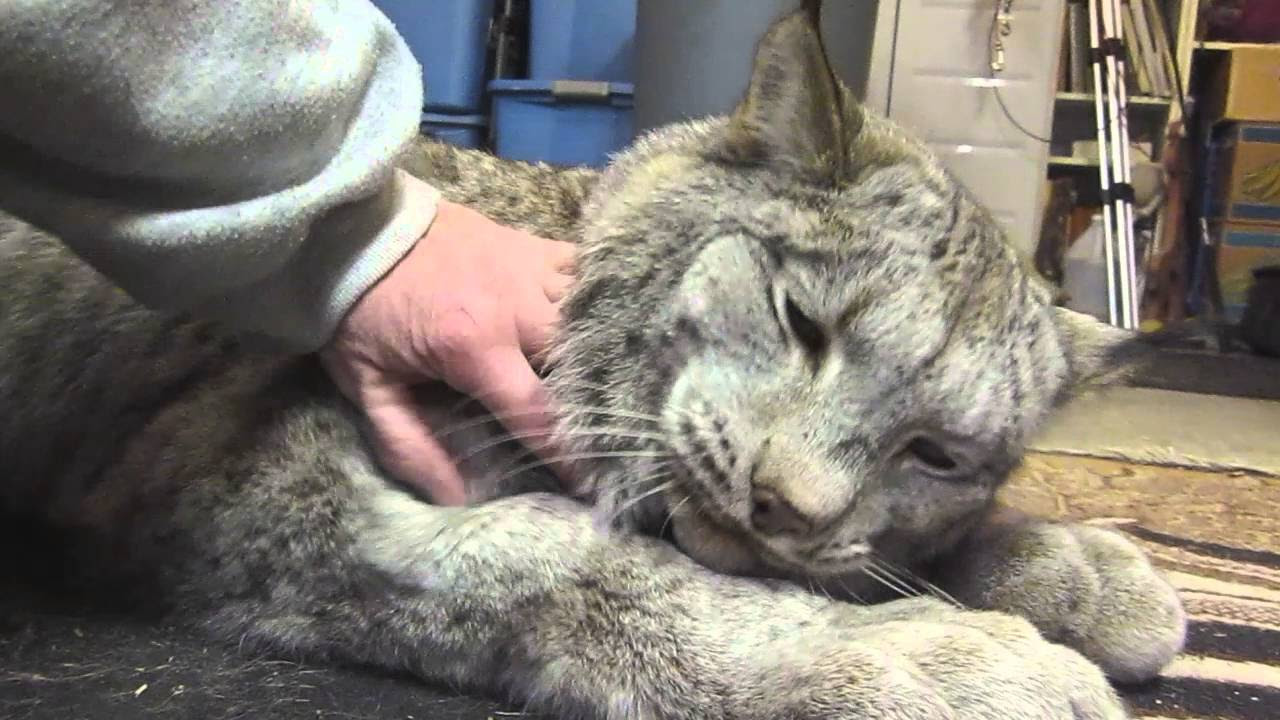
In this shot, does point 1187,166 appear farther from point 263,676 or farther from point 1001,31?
point 263,676

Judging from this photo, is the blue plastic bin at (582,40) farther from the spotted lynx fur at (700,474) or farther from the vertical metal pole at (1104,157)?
the spotted lynx fur at (700,474)

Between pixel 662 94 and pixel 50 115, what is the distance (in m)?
1.65

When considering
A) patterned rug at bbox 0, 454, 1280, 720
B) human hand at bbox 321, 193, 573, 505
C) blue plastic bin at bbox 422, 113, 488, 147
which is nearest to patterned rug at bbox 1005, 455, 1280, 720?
patterned rug at bbox 0, 454, 1280, 720

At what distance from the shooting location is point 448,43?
2590 mm

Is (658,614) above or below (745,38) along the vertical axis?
below

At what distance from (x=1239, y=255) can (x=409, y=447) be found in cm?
403

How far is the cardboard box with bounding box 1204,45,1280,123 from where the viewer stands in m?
3.88

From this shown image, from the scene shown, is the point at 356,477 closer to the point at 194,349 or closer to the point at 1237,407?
the point at 194,349

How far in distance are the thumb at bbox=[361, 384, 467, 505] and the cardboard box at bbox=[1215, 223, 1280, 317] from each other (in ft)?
12.8

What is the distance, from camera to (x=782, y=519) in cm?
77

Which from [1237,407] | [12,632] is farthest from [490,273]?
[1237,407]

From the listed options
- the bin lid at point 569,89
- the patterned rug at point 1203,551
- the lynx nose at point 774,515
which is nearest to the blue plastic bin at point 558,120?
the bin lid at point 569,89

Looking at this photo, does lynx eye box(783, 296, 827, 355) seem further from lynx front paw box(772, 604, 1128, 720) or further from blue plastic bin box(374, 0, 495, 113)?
blue plastic bin box(374, 0, 495, 113)

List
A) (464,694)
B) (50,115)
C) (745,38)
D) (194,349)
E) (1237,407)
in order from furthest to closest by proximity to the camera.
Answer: (1237,407)
(745,38)
(194,349)
(464,694)
(50,115)
